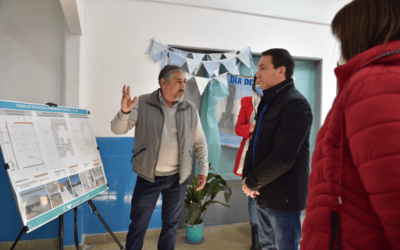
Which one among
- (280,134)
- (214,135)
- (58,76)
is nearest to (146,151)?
(280,134)

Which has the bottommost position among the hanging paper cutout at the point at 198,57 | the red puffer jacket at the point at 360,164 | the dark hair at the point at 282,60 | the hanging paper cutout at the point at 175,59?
the red puffer jacket at the point at 360,164

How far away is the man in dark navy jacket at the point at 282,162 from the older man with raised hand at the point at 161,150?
0.65 metres

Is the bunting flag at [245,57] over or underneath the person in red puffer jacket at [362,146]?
over

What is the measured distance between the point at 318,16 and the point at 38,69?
3.27 meters

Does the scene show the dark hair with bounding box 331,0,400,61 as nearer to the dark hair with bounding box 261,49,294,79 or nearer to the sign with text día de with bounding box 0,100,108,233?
the dark hair with bounding box 261,49,294,79

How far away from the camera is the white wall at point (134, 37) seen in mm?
2539

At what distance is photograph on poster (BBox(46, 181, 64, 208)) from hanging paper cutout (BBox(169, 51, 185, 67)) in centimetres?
160

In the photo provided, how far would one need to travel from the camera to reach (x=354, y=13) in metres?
0.66

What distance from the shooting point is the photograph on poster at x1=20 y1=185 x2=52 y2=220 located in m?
1.47

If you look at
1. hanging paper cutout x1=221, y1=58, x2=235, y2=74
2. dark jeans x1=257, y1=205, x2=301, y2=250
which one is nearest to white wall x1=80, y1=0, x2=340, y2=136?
hanging paper cutout x1=221, y1=58, x2=235, y2=74

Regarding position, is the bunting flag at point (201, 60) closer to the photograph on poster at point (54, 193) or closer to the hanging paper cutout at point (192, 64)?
the hanging paper cutout at point (192, 64)

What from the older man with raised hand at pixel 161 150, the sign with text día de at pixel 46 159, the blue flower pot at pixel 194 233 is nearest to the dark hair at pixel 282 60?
the older man with raised hand at pixel 161 150

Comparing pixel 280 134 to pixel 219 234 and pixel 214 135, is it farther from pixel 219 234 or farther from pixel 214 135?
pixel 219 234

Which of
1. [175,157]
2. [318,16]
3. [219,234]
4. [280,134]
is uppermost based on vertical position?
[318,16]
